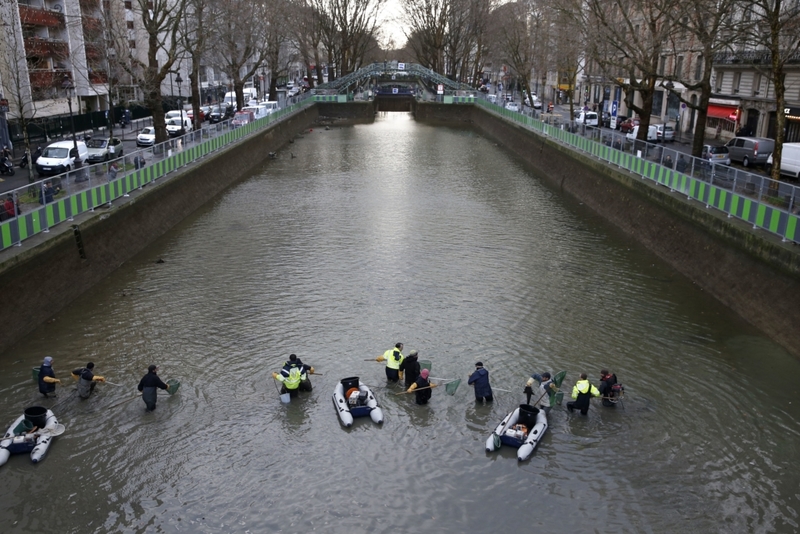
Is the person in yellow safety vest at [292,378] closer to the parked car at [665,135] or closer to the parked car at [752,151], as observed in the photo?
the parked car at [752,151]

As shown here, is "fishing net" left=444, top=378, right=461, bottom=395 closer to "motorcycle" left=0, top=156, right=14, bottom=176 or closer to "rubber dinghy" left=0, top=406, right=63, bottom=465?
"rubber dinghy" left=0, top=406, right=63, bottom=465

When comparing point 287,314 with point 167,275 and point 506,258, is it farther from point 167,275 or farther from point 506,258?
point 506,258

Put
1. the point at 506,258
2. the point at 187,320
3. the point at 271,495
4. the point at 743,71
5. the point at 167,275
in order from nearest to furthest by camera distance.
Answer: the point at 271,495
the point at 187,320
the point at 167,275
the point at 506,258
the point at 743,71

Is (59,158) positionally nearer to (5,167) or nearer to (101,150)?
(5,167)

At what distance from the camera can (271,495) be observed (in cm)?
1161

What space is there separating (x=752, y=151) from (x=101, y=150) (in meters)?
33.1

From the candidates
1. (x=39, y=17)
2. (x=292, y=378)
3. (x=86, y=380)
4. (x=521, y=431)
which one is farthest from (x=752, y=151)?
(x=39, y=17)

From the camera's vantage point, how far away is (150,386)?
13766 mm

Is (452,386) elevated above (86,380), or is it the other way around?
(86,380)

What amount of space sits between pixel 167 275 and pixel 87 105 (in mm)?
43577

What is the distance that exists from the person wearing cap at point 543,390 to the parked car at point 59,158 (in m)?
27.1

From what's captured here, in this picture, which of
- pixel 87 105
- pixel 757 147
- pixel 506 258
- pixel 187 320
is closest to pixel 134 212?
pixel 187 320

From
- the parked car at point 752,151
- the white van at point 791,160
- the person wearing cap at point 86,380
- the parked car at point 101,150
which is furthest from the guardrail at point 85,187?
the parked car at point 752,151

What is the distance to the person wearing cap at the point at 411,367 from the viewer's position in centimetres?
1466
